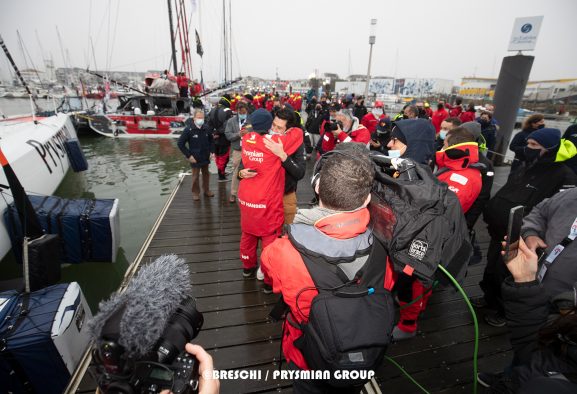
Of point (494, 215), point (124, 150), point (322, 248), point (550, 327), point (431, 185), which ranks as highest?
point (431, 185)

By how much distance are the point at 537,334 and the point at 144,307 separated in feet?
5.11

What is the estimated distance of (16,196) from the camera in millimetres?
2762

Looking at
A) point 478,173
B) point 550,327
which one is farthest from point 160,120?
point 550,327

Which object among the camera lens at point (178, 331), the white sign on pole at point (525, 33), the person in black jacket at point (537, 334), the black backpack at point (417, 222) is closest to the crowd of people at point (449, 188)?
the person in black jacket at point (537, 334)

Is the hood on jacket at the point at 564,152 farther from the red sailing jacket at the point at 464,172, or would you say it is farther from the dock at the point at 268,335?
the dock at the point at 268,335

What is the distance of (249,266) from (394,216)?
7.53ft

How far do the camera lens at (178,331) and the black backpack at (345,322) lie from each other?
18.9 inches

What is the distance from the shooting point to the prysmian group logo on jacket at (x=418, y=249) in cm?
136

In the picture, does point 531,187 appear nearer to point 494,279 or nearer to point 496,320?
point 494,279

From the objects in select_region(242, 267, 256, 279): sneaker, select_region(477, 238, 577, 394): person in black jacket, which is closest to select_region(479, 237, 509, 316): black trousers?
select_region(477, 238, 577, 394): person in black jacket

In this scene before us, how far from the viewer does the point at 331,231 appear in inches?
48.1

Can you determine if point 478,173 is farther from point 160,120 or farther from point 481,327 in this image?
point 160,120

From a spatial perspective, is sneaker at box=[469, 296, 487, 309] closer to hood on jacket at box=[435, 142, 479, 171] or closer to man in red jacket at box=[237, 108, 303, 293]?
hood on jacket at box=[435, 142, 479, 171]

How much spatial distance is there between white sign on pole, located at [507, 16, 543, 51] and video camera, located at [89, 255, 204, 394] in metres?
10.2
